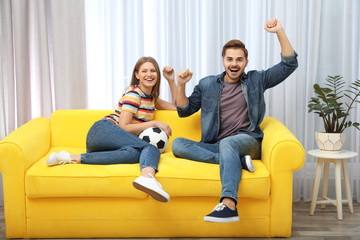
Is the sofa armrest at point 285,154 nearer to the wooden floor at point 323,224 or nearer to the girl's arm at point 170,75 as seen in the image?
the wooden floor at point 323,224

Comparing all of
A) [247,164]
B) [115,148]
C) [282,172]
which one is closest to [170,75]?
[115,148]

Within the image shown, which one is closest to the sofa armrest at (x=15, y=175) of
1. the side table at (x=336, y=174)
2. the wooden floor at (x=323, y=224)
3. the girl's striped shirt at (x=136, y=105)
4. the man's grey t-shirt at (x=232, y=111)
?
the wooden floor at (x=323, y=224)

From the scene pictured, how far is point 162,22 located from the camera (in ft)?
11.2

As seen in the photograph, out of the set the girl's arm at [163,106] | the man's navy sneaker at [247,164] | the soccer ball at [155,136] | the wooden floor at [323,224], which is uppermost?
the girl's arm at [163,106]

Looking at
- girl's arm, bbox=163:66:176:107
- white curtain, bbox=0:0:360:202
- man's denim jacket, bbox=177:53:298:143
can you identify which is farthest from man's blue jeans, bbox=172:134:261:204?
white curtain, bbox=0:0:360:202

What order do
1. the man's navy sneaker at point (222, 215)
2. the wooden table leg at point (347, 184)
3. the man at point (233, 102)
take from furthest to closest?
the wooden table leg at point (347, 184), the man at point (233, 102), the man's navy sneaker at point (222, 215)

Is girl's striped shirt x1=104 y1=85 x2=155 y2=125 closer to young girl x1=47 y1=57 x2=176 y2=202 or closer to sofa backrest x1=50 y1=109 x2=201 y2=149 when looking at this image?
young girl x1=47 y1=57 x2=176 y2=202

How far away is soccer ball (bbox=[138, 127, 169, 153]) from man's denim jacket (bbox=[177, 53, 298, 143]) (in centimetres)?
22

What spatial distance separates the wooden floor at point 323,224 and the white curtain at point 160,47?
0.30 meters

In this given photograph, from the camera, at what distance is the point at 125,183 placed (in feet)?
7.89

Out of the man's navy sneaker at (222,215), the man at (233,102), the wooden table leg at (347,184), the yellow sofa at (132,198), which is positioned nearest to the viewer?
the man's navy sneaker at (222,215)

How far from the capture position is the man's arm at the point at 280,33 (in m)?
2.72

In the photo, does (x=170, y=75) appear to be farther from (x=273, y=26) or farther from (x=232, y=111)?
(x=273, y=26)

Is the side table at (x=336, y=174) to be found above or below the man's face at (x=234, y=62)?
below
